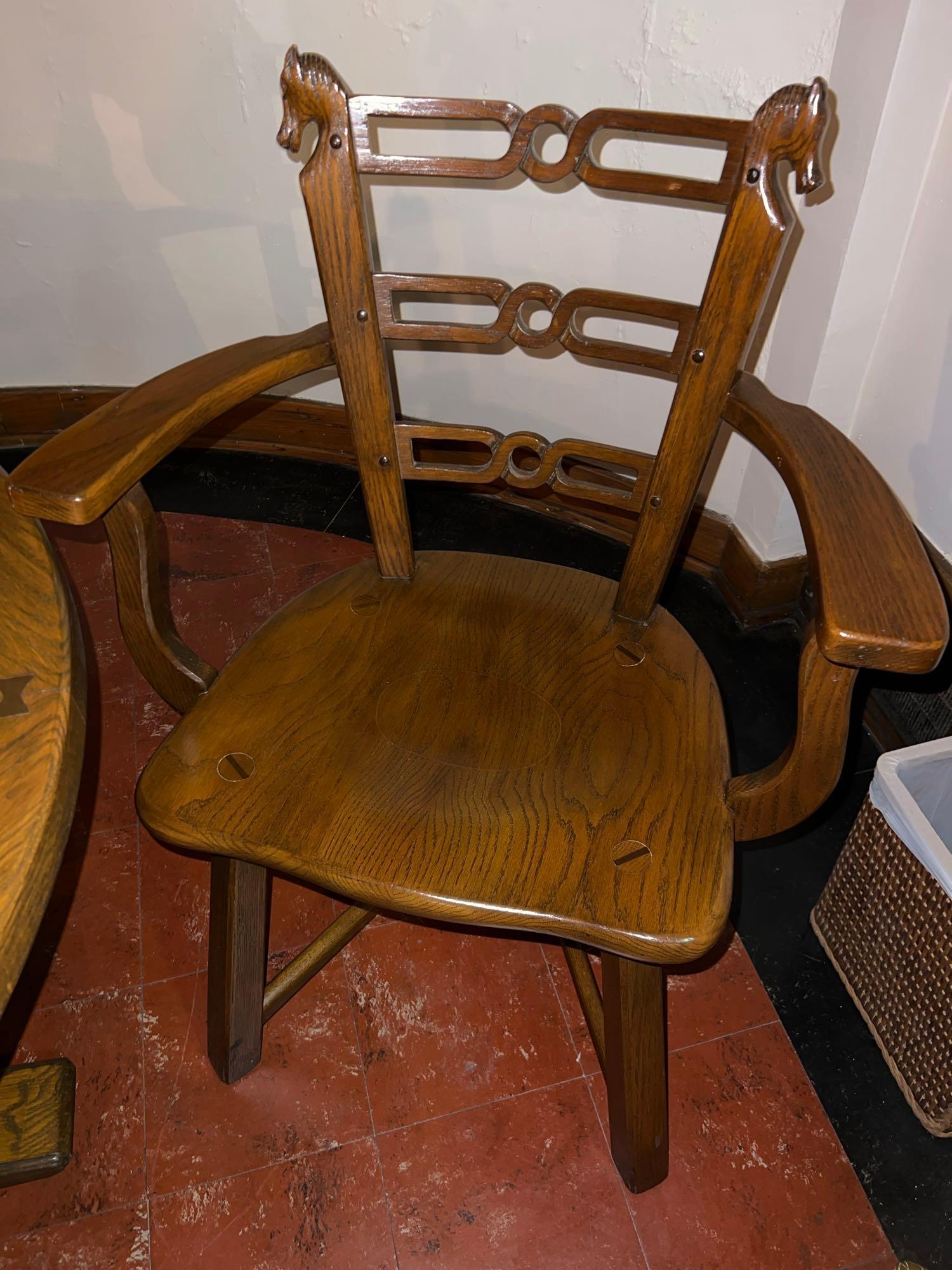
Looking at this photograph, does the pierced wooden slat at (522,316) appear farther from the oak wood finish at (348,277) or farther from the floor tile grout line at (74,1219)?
→ the floor tile grout line at (74,1219)

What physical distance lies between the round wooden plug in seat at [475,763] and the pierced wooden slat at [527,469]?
0.13m

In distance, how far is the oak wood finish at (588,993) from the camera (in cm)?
124

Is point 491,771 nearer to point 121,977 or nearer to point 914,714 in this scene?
point 121,977

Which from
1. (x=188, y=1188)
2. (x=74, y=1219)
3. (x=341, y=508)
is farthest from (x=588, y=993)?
(x=341, y=508)

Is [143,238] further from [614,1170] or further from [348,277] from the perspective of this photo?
[614,1170]

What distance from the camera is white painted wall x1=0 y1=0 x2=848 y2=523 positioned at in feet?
4.85

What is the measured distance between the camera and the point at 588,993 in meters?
1.27

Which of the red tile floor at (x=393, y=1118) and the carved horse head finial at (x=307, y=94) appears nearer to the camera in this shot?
the carved horse head finial at (x=307, y=94)

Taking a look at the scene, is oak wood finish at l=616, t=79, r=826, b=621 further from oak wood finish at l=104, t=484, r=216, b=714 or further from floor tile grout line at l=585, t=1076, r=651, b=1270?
floor tile grout line at l=585, t=1076, r=651, b=1270

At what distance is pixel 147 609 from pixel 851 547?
67 cm

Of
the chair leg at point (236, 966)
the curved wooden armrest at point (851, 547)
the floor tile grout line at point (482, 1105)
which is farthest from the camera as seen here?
the floor tile grout line at point (482, 1105)

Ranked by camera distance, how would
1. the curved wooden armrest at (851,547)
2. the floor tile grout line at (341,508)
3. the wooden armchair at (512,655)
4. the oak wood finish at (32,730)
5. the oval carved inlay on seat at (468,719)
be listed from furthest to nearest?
the floor tile grout line at (341,508)
the oval carved inlay on seat at (468,719)
the wooden armchair at (512,655)
the curved wooden armrest at (851,547)
the oak wood finish at (32,730)

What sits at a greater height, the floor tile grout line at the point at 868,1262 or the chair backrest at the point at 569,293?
the chair backrest at the point at 569,293

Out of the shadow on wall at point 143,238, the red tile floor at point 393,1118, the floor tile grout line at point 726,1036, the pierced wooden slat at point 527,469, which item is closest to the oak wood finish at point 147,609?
the pierced wooden slat at point 527,469
